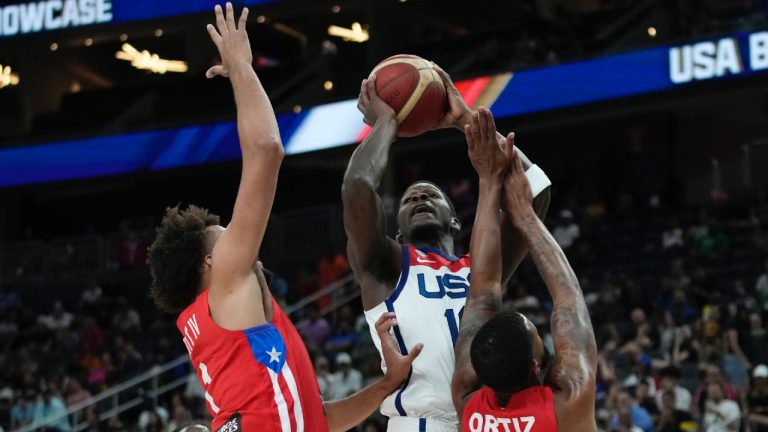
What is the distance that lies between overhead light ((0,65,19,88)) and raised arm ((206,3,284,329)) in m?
26.5

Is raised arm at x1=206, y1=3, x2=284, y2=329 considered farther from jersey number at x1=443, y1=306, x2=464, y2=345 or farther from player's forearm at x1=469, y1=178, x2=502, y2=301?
jersey number at x1=443, y1=306, x2=464, y2=345

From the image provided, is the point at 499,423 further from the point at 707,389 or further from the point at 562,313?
the point at 707,389

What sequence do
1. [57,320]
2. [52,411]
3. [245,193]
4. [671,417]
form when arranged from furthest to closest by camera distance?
A: 1. [57,320]
2. [52,411]
3. [671,417]
4. [245,193]

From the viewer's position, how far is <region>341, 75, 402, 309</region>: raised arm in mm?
5047

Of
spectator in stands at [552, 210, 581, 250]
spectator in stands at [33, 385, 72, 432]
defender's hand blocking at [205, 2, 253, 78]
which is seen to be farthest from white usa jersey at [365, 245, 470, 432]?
spectator in stands at [552, 210, 581, 250]

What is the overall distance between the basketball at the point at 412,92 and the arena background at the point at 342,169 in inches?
311

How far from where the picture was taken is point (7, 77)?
97.6 ft

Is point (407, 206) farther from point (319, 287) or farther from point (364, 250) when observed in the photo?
point (319, 287)

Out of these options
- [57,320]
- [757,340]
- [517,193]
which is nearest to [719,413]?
[757,340]

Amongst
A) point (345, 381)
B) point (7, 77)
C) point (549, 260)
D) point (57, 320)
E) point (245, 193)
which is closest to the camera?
point (245, 193)

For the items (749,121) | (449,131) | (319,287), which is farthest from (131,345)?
(749,121)

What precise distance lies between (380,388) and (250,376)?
35.7 inches

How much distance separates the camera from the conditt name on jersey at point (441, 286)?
5.33 meters

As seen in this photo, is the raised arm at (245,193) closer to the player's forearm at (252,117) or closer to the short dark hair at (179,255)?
the player's forearm at (252,117)
